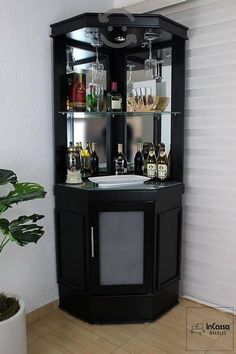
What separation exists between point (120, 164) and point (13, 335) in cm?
133

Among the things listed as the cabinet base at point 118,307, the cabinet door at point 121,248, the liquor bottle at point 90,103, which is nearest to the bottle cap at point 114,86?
the liquor bottle at point 90,103

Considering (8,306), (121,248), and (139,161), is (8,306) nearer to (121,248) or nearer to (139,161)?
(121,248)

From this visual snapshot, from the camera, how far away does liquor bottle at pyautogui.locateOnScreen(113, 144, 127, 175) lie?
2414 mm

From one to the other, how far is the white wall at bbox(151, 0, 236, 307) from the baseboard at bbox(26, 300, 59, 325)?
1009 millimetres

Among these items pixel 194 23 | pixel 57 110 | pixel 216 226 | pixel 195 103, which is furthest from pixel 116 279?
pixel 194 23

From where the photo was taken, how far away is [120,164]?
243 cm

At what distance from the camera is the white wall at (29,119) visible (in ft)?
6.20

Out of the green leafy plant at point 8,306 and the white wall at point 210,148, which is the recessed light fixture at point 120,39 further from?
the green leafy plant at point 8,306

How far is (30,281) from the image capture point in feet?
6.93

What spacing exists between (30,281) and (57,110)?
3.72 ft

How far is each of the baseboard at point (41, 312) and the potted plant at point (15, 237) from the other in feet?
1.64
